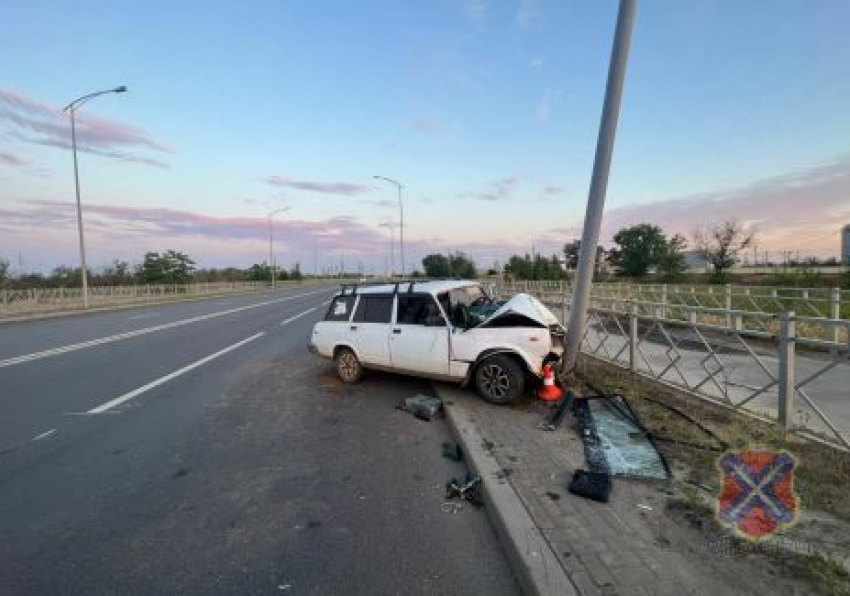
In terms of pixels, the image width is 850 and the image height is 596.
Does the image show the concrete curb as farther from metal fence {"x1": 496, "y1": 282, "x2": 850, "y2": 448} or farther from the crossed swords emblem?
metal fence {"x1": 496, "y1": 282, "x2": 850, "y2": 448}

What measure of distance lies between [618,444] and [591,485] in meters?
1.12

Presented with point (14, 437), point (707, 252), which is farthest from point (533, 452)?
point (707, 252)

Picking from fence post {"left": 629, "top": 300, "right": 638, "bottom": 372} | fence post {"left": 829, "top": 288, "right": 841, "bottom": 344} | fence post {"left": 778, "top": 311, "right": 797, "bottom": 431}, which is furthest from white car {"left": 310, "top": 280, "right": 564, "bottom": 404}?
fence post {"left": 829, "top": 288, "right": 841, "bottom": 344}

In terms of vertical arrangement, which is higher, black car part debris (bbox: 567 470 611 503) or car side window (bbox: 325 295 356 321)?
car side window (bbox: 325 295 356 321)

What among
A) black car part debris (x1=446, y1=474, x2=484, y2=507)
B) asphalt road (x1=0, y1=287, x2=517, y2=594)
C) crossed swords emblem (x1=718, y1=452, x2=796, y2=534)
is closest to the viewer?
asphalt road (x1=0, y1=287, x2=517, y2=594)

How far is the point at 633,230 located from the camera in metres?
86.6

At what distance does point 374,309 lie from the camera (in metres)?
7.84

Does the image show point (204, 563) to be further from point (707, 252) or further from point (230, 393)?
point (707, 252)

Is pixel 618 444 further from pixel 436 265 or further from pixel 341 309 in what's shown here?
pixel 436 265

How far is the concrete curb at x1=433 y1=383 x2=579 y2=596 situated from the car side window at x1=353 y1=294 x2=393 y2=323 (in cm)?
287

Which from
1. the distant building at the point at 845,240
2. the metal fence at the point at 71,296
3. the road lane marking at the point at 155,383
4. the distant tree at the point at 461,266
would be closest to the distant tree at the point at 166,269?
the metal fence at the point at 71,296

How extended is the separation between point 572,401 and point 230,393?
206 inches

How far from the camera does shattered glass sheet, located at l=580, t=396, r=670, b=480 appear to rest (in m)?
4.16

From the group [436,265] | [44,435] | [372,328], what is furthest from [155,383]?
[436,265]
